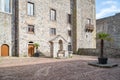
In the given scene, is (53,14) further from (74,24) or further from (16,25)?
(16,25)

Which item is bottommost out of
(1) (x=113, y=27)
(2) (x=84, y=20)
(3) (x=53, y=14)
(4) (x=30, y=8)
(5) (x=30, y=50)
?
(5) (x=30, y=50)

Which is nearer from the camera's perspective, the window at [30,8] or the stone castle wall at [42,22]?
the stone castle wall at [42,22]

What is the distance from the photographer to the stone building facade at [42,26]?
17469mm

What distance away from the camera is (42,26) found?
20.3 m

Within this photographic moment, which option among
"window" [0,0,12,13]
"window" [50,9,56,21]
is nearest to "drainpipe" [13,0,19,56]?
"window" [0,0,12,13]

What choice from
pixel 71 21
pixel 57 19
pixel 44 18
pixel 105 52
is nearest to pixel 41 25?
pixel 44 18

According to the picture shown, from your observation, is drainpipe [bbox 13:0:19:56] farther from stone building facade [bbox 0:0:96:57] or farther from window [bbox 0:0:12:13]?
window [bbox 0:0:12:13]

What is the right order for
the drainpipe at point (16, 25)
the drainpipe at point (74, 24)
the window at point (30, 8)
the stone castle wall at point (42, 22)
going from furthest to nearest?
the drainpipe at point (74, 24)
the window at point (30, 8)
the stone castle wall at point (42, 22)
the drainpipe at point (16, 25)

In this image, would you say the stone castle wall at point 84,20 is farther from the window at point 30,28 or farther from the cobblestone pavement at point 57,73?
the cobblestone pavement at point 57,73

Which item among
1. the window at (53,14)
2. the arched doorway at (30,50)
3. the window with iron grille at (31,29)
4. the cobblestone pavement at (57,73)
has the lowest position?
the cobblestone pavement at (57,73)

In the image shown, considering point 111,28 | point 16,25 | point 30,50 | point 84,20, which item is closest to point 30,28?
point 16,25

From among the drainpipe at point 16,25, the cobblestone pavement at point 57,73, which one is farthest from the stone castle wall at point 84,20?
the cobblestone pavement at point 57,73

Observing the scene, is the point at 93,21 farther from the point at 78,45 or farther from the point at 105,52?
the point at 105,52

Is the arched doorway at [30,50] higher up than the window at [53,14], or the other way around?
the window at [53,14]
